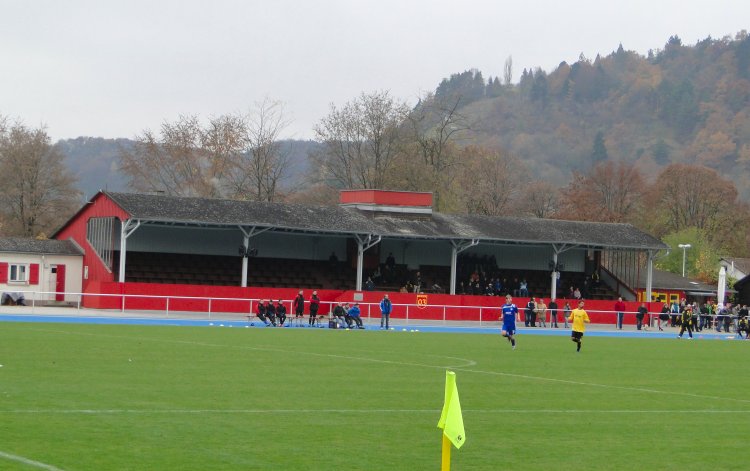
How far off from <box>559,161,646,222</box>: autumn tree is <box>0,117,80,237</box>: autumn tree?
4648 cm

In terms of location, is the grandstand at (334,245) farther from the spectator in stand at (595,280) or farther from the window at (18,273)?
the window at (18,273)

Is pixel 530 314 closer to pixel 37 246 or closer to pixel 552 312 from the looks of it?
pixel 552 312

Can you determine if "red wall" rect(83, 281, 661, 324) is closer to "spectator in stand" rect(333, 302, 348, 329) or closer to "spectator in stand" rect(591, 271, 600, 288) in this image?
"spectator in stand" rect(333, 302, 348, 329)

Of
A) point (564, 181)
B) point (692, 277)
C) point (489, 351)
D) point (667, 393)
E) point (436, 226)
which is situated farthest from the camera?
point (564, 181)

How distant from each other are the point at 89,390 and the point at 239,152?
78571 mm

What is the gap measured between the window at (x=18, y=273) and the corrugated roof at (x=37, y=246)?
2.28 feet

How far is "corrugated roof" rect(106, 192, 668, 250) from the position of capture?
55.2 meters

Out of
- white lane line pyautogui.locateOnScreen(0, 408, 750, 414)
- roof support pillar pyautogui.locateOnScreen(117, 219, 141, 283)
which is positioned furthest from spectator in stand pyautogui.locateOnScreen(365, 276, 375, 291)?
white lane line pyautogui.locateOnScreen(0, 408, 750, 414)

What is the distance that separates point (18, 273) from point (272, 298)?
12.0 metres

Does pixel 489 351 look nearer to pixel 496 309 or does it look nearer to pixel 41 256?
pixel 496 309

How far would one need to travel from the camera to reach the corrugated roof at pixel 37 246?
179 ft

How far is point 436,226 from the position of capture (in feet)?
207

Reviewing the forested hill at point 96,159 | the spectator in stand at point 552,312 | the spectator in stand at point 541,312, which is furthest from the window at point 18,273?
the forested hill at point 96,159

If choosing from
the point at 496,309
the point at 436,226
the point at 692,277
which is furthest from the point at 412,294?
the point at 692,277
